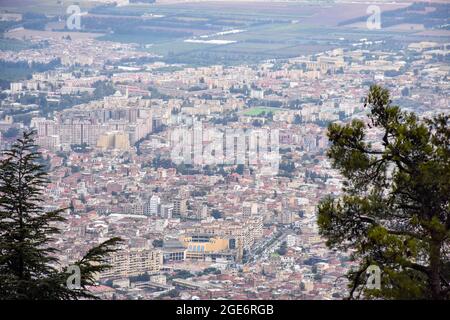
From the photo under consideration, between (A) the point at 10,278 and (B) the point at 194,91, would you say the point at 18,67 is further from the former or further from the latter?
(A) the point at 10,278

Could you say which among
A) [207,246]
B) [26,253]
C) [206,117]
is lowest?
→ [207,246]

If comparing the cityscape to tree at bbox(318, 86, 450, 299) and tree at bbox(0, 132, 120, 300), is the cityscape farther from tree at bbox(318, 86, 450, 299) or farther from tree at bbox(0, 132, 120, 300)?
tree at bbox(0, 132, 120, 300)

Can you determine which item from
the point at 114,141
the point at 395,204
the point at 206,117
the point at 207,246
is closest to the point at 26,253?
the point at 395,204

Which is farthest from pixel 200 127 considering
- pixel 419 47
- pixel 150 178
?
pixel 419 47

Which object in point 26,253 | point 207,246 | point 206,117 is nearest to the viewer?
point 26,253

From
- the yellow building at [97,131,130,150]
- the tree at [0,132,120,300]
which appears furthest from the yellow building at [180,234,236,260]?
the yellow building at [97,131,130,150]

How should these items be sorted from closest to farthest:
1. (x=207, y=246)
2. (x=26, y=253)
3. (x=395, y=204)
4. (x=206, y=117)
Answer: (x=395, y=204) < (x=26, y=253) < (x=207, y=246) < (x=206, y=117)

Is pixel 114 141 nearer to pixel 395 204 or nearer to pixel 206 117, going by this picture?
pixel 206 117
